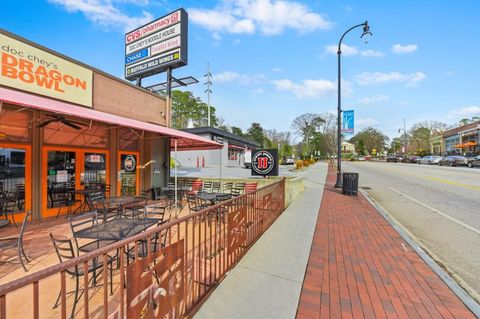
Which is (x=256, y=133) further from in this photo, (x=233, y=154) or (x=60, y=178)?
(x=60, y=178)

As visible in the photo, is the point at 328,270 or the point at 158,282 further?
the point at 328,270

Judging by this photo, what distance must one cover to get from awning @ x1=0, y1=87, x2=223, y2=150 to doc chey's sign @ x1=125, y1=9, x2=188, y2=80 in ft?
12.7

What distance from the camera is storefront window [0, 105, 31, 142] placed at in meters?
6.00

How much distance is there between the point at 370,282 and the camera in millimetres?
3508

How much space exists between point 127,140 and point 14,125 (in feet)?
12.1

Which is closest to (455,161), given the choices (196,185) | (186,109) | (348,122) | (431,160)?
(431,160)

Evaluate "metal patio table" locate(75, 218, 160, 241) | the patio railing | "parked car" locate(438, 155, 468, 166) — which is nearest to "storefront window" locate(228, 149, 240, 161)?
"parked car" locate(438, 155, 468, 166)

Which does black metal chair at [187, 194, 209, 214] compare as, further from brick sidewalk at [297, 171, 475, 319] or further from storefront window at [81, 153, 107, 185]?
storefront window at [81, 153, 107, 185]

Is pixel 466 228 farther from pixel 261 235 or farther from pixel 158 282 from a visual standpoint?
pixel 158 282

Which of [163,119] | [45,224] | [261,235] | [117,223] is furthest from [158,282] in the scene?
[163,119]

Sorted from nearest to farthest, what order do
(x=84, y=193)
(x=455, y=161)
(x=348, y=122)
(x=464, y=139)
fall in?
(x=84, y=193), (x=348, y=122), (x=455, y=161), (x=464, y=139)

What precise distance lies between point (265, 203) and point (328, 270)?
2.19 meters

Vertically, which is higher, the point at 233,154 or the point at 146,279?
the point at 233,154

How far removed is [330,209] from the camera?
836cm
